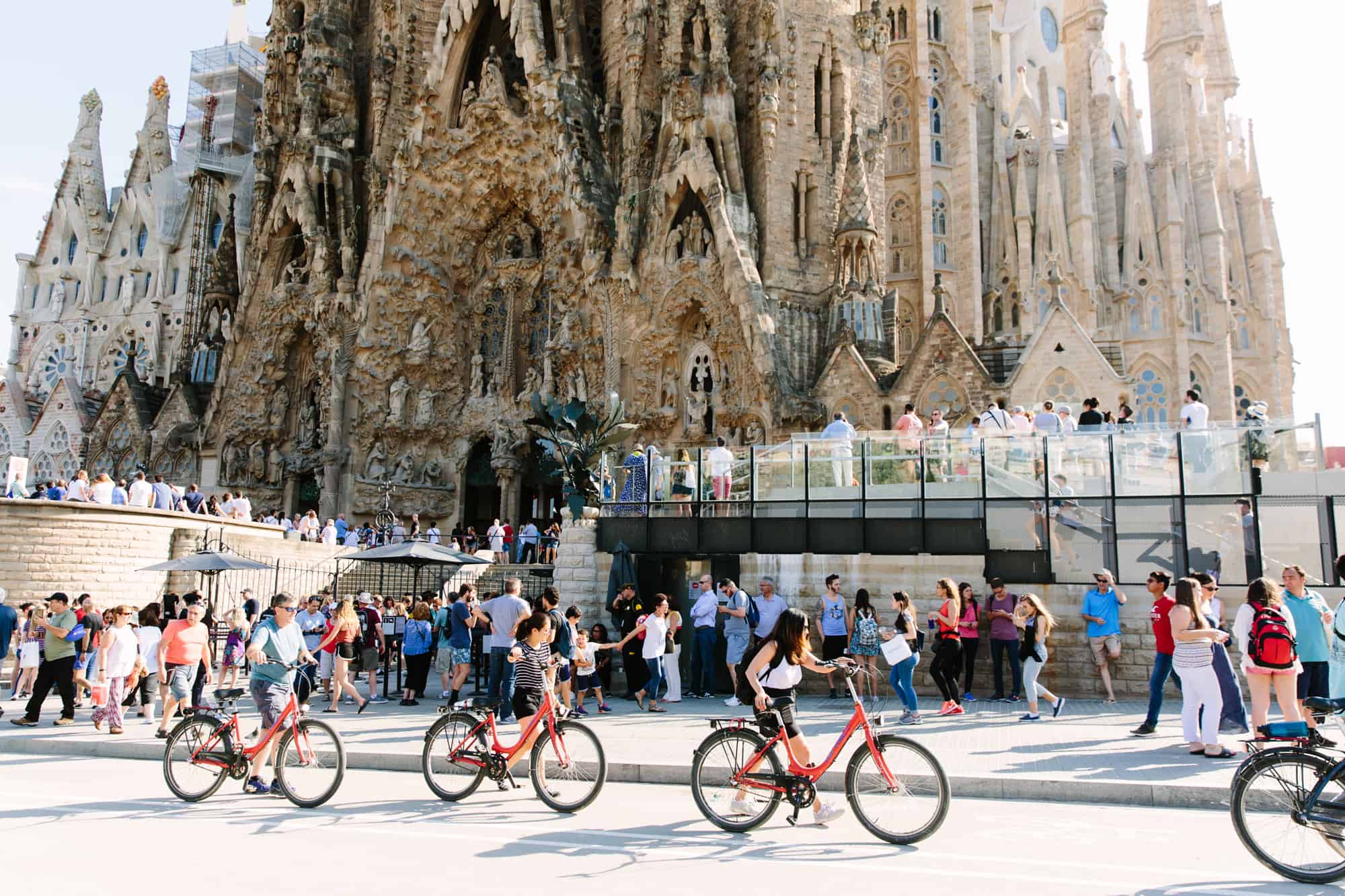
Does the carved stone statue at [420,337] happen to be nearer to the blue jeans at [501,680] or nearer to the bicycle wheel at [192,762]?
the blue jeans at [501,680]

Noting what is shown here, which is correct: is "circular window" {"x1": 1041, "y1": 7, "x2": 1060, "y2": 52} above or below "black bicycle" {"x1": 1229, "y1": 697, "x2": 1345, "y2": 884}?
above

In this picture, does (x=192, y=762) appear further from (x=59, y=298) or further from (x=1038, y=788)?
(x=59, y=298)

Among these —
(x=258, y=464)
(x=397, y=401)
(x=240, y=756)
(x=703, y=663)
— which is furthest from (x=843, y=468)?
(x=258, y=464)

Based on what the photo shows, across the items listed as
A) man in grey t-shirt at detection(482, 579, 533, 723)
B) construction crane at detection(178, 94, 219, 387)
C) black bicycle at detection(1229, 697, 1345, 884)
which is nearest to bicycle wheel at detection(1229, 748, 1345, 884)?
black bicycle at detection(1229, 697, 1345, 884)

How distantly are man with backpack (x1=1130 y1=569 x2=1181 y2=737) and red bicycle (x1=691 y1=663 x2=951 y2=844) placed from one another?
12.7 feet

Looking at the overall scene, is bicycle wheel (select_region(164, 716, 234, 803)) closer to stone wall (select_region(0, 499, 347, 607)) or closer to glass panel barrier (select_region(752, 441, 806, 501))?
glass panel barrier (select_region(752, 441, 806, 501))

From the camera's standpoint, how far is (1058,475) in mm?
12633

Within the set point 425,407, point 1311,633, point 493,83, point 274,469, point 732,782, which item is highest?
point 493,83

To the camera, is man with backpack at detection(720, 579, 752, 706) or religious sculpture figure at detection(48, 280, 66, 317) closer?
man with backpack at detection(720, 579, 752, 706)

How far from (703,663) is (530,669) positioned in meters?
5.62

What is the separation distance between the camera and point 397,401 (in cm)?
3025

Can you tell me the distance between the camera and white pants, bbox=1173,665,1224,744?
7797mm

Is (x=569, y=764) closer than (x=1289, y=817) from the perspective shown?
No

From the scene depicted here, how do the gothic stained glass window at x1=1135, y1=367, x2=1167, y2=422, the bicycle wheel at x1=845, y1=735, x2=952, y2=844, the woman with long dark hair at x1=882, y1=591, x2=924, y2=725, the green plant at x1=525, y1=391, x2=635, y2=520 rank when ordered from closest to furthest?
the bicycle wheel at x1=845, y1=735, x2=952, y2=844
the woman with long dark hair at x1=882, y1=591, x2=924, y2=725
the green plant at x1=525, y1=391, x2=635, y2=520
the gothic stained glass window at x1=1135, y1=367, x2=1167, y2=422
